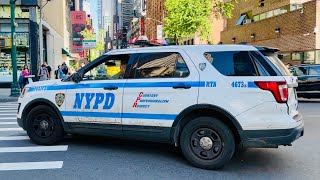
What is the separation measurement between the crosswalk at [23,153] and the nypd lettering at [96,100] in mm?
928

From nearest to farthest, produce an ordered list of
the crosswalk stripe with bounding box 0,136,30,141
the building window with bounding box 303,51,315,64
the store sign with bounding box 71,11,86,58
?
the crosswalk stripe with bounding box 0,136,30,141 → the building window with bounding box 303,51,315,64 → the store sign with bounding box 71,11,86,58

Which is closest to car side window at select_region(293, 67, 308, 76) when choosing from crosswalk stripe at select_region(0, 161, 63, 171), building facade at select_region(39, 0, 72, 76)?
crosswalk stripe at select_region(0, 161, 63, 171)

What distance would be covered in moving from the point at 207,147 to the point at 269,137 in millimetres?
920

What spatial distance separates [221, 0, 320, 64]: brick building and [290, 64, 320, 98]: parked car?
39.7 ft

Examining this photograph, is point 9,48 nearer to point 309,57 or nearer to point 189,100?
point 309,57

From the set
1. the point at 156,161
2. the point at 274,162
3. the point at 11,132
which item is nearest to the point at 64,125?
the point at 156,161

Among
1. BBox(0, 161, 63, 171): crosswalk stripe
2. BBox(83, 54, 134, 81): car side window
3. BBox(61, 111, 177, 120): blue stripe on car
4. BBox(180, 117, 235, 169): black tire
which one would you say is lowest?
BBox(0, 161, 63, 171): crosswalk stripe

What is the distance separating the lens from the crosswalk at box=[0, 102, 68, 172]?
592 centimetres

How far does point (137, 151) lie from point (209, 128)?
1.66 meters

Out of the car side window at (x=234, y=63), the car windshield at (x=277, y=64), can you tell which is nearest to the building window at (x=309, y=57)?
the car windshield at (x=277, y=64)

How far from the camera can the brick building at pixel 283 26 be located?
28094mm

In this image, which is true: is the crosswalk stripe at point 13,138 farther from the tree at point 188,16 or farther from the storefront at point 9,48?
the tree at point 188,16

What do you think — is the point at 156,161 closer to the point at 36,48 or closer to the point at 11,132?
the point at 11,132

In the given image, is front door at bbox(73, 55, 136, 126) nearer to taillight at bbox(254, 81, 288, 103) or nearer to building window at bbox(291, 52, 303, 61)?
taillight at bbox(254, 81, 288, 103)
